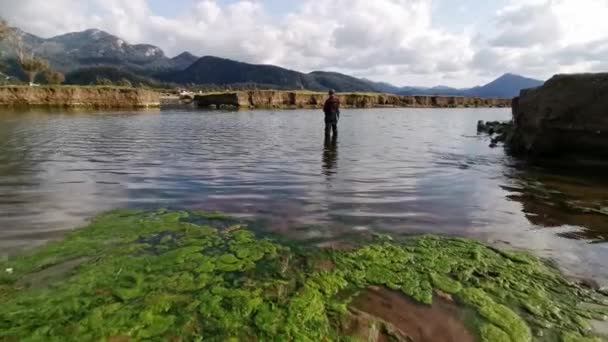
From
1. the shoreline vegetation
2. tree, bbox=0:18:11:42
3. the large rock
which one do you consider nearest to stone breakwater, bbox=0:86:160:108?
the shoreline vegetation

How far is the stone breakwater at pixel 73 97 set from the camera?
5869 cm

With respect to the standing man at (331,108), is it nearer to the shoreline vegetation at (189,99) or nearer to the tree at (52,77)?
the shoreline vegetation at (189,99)

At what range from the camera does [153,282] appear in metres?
4.93

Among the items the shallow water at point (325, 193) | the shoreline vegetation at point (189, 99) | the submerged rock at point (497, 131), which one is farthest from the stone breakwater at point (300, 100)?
the shallow water at point (325, 193)

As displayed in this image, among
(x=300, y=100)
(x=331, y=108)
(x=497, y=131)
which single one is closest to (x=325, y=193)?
(x=331, y=108)

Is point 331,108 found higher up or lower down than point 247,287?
higher up

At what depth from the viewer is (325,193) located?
32.9 feet

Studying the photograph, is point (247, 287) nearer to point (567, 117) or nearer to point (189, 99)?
point (567, 117)

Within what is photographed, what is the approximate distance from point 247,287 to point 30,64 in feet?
314

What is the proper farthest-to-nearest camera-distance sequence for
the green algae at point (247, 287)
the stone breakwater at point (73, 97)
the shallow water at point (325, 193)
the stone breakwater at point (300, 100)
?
the stone breakwater at point (300, 100) → the stone breakwater at point (73, 97) → the shallow water at point (325, 193) → the green algae at point (247, 287)

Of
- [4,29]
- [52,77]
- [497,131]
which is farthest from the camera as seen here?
[52,77]

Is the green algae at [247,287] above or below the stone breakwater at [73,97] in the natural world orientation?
below

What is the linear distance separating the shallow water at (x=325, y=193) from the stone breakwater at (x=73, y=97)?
54243 millimetres

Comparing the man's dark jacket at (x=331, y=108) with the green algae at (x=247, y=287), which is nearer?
the green algae at (x=247, y=287)
